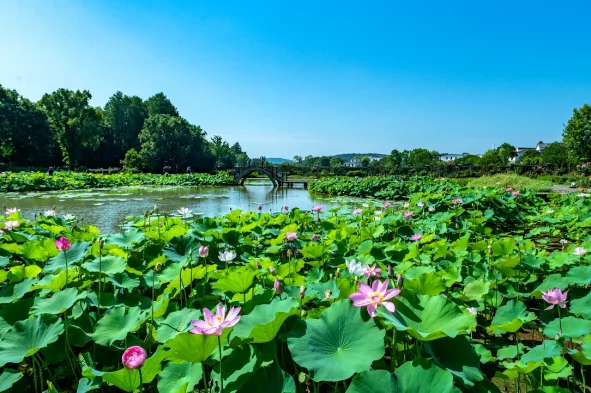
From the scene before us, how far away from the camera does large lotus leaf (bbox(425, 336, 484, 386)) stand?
34.3 inches

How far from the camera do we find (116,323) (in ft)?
4.30

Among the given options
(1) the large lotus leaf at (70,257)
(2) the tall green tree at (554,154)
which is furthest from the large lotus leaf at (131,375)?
(2) the tall green tree at (554,154)

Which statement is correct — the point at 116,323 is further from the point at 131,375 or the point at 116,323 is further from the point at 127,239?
the point at 127,239

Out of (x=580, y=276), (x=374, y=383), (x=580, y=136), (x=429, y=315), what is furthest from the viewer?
(x=580, y=136)

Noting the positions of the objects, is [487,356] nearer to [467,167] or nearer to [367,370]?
[367,370]

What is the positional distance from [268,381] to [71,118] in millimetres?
34722

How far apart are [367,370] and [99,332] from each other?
998mm

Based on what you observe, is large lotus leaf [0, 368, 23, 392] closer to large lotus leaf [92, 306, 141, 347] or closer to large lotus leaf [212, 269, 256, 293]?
large lotus leaf [92, 306, 141, 347]

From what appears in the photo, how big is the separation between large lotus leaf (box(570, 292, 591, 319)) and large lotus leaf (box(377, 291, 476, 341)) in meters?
0.91

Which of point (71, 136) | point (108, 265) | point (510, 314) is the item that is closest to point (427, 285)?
point (510, 314)

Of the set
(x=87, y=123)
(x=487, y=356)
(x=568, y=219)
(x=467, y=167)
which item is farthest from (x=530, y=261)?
(x=87, y=123)

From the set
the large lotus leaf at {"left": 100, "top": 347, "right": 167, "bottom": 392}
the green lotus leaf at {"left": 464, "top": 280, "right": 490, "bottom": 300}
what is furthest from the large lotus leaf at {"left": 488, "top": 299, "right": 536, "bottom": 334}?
the large lotus leaf at {"left": 100, "top": 347, "right": 167, "bottom": 392}

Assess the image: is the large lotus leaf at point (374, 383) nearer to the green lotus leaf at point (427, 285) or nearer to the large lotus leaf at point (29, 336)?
the green lotus leaf at point (427, 285)

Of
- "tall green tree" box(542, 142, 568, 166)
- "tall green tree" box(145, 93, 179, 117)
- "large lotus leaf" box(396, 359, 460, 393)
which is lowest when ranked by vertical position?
"large lotus leaf" box(396, 359, 460, 393)
